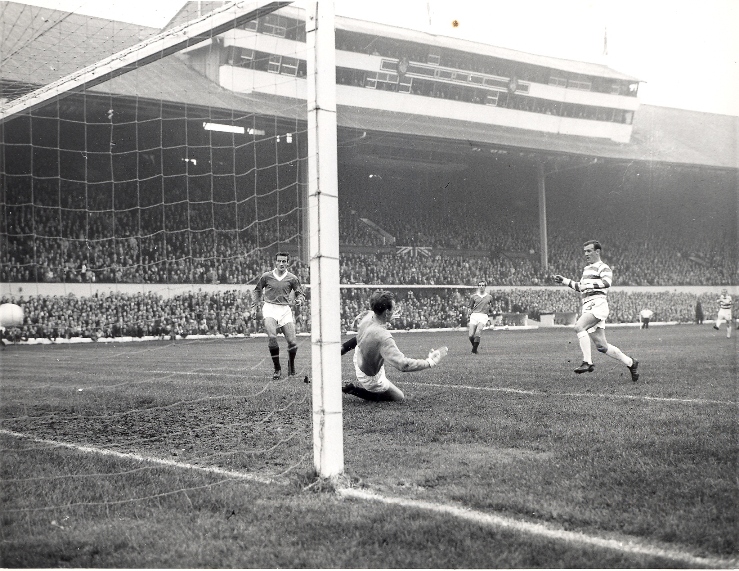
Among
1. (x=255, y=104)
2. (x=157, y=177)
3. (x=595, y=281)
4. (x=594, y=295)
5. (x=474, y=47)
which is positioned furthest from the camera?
(x=474, y=47)

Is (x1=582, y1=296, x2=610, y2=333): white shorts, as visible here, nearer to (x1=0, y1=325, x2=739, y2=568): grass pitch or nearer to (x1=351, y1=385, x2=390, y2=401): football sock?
(x1=0, y1=325, x2=739, y2=568): grass pitch

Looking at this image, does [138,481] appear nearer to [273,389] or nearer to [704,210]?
[273,389]

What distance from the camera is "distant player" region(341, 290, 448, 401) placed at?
7.14 meters

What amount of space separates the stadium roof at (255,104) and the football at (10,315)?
625 cm

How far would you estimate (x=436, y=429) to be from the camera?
21.5 feet

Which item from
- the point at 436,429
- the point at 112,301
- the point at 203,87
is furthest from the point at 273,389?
the point at 203,87

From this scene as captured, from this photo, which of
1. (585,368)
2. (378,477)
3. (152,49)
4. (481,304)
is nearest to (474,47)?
(481,304)

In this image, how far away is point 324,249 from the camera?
4.80m

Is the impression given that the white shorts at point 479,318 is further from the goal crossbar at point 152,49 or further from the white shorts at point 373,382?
the goal crossbar at point 152,49

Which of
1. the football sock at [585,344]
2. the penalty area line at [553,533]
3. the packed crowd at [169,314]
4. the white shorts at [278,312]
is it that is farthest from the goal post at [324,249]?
the packed crowd at [169,314]

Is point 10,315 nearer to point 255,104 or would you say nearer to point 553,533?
point 255,104

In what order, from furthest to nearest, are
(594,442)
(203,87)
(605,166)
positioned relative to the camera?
1. (605,166)
2. (203,87)
3. (594,442)

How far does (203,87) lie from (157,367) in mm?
15584

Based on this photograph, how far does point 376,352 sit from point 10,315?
13485 mm
